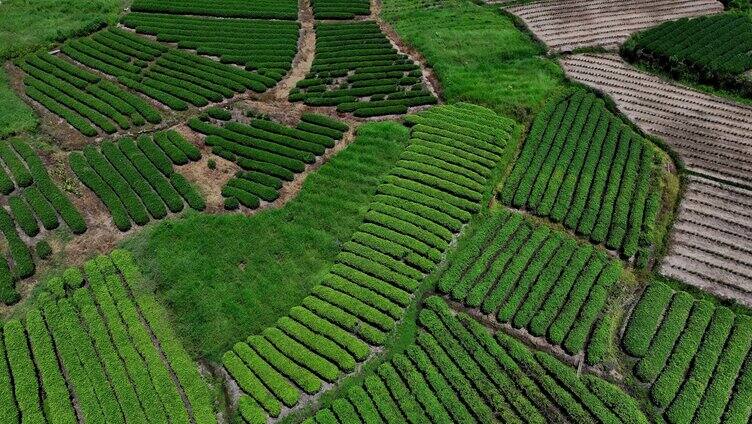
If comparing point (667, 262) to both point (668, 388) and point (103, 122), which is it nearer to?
point (668, 388)

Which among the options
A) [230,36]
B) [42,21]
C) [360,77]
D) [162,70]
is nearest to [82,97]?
[162,70]

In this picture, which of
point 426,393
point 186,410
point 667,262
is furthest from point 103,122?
point 667,262

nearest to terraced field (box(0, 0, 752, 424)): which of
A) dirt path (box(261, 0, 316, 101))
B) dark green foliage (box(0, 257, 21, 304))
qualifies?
dark green foliage (box(0, 257, 21, 304))

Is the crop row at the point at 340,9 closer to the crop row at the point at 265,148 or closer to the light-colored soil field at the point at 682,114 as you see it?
the crop row at the point at 265,148

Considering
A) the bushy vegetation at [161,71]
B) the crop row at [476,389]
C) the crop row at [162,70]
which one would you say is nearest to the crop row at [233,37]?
the bushy vegetation at [161,71]

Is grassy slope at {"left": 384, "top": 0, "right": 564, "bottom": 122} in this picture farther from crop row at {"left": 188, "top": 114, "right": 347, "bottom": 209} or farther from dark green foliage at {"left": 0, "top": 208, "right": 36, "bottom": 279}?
dark green foliage at {"left": 0, "top": 208, "right": 36, "bottom": 279}

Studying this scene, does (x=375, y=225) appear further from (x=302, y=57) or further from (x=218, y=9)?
(x=218, y=9)

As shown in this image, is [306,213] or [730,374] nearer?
[730,374]

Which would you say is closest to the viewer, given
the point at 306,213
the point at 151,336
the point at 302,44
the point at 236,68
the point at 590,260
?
the point at 151,336
